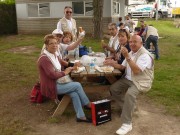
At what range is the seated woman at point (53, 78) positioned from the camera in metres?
4.45

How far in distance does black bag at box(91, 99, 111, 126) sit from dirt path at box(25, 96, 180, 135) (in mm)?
85

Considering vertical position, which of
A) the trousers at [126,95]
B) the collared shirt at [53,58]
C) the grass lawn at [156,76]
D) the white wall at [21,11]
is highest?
the white wall at [21,11]

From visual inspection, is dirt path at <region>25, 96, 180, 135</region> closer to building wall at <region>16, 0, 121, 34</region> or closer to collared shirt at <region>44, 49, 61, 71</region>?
collared shirt at <region>44, 49, 61, 71</region>

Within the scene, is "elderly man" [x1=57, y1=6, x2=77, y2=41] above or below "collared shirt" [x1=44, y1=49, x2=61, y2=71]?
above

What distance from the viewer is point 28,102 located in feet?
18.7

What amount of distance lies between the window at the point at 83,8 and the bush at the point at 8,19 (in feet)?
15.1

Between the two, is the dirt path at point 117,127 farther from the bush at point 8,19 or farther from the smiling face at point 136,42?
the bush at point 8,19

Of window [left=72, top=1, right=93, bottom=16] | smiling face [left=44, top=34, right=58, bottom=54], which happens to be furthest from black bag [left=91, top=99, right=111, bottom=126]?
window [left=72, top=1, right=93, bottom=16]

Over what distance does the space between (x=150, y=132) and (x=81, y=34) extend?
2.38m

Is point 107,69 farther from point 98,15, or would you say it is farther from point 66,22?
point 98,15

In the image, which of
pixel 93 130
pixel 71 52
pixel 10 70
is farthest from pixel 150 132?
pixel 10 70

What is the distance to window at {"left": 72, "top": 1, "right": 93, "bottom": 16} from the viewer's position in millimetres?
17312

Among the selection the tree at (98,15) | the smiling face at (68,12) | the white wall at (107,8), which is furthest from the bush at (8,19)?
the smiling face at (68,12)

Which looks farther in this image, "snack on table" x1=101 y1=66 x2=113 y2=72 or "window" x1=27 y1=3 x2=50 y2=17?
"window" x1=27 y1=3 x2=50 y2=17
